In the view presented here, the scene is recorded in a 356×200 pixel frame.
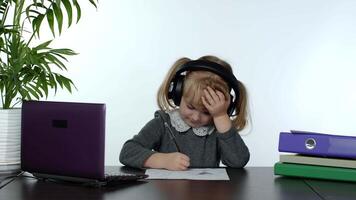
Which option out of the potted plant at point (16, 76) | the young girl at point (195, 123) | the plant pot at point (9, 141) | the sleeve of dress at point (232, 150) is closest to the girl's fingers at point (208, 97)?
the young girl at point (195, 123)

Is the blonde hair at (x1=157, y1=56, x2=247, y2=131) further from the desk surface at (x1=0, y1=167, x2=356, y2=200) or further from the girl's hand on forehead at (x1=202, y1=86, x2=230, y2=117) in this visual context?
the desk surface at (x1=0, y1=167, x2=356, y2=200)

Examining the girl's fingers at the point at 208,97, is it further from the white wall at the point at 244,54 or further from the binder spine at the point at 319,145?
the white wall at the point at 244,54

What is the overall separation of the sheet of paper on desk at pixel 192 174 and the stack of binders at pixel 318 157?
5.8 inches

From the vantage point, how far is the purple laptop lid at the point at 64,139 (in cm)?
105

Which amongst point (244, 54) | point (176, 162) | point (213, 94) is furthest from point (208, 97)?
point (244, 54)

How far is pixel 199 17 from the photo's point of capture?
9.21 ft

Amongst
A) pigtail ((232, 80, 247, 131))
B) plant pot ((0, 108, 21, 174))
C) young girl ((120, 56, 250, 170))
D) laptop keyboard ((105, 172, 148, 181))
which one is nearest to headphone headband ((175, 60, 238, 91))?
young girl ((120, 56, 250, 170))

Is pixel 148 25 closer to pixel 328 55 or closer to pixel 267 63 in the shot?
pixel 267 63

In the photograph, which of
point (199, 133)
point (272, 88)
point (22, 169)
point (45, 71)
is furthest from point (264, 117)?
point (22, 169)

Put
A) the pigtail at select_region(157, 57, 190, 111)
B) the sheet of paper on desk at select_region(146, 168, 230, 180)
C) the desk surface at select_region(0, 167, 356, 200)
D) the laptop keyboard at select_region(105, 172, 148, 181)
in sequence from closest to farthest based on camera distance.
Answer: the desk surface at select_region(0, 167, 356, 200) → the laptop keyboard at select_region(105, 172, 148, 181) → the sheet of paper on desk at select_region(146, 168, 230, 180) → the pigtail at select_region(157, 57, 190, 111)

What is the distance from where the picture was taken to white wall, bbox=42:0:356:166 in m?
2.79

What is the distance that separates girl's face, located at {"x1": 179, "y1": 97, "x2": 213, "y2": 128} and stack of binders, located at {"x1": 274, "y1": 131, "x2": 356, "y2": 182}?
372 millimetres

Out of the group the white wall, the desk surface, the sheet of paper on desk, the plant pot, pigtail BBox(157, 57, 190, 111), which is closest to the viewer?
the desk surface

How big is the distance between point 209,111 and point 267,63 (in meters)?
1.42
